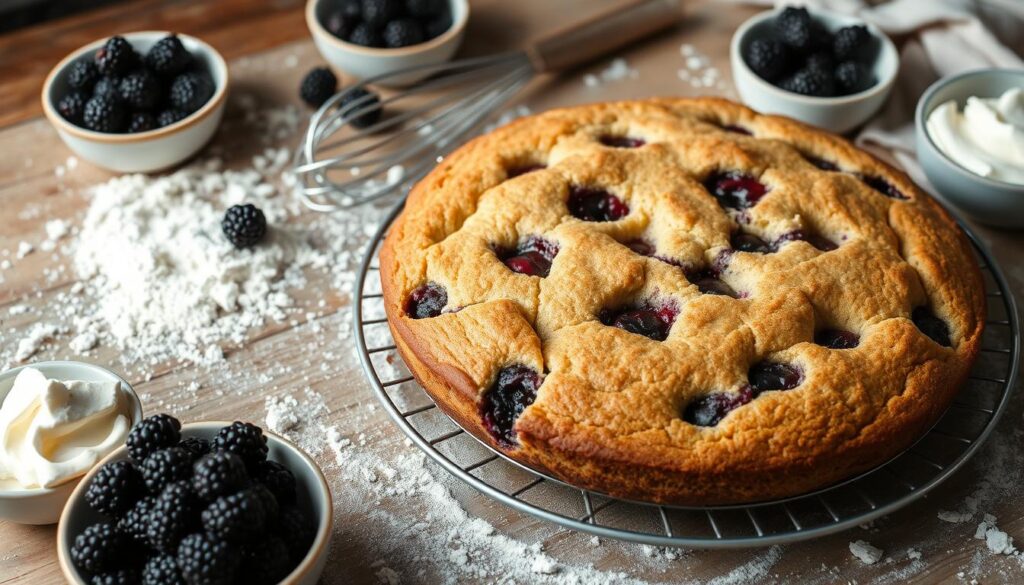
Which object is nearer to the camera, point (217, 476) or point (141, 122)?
point (217, 476)

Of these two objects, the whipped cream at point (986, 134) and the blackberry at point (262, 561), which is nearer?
the blackberry at point (262, 561)

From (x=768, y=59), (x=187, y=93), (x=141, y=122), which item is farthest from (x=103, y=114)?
(x=768, y=59)

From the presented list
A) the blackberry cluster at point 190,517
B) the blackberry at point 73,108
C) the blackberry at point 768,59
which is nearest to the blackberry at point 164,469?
the blackberry cluster at point 190,517

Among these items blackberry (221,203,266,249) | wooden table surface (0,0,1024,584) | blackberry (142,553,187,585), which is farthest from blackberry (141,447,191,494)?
blackberry (221,203,266,249)

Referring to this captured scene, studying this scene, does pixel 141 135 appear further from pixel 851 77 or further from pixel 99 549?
pixel 851 77

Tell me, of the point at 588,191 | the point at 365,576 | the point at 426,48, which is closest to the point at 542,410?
the point at 365,576

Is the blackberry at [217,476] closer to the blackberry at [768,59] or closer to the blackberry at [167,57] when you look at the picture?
the blackberry at [167,57]
